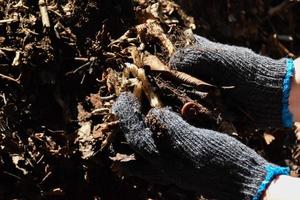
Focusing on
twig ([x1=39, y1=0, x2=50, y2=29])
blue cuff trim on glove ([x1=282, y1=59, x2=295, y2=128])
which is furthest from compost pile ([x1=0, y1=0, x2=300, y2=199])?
blue cuff trim on glove ([x1=282, y1=59, x2=295, y2=128])

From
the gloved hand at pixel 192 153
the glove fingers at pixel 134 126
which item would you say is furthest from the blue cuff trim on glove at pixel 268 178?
the glove fingers at pixel 134 126

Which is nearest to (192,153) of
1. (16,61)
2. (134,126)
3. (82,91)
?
(134,126)

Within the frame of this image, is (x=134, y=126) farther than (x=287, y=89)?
No

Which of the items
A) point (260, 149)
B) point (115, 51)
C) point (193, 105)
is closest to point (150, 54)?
point (115, 51)

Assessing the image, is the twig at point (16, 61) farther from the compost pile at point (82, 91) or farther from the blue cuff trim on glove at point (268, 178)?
the blue cuff trim on glove at point (268, 178)

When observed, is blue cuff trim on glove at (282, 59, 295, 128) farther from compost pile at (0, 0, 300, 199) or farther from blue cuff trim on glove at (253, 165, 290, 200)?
blue cuff trim on glove at (253, 165, 290, 200)

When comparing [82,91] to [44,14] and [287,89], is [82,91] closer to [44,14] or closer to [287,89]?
[44,14]

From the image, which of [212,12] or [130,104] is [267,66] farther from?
[212,12]
